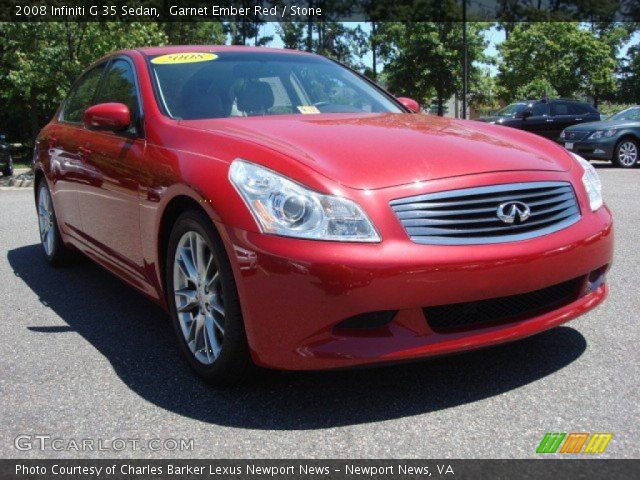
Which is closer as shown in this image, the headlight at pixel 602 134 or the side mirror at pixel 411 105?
the side mirror at pixel 411 105

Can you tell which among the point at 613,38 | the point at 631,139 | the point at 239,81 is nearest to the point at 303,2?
the point at 613,38

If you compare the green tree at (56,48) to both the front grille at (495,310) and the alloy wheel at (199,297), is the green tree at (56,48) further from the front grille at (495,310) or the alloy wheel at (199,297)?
the front grille at (495,310)

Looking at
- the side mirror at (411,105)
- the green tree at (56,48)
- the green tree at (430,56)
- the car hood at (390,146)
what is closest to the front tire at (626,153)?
the green tree at (56,48)

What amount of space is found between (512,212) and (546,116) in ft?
60.4

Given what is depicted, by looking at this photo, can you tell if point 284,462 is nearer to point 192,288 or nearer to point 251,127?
point 192,288

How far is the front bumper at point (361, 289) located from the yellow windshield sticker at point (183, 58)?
1724 mm

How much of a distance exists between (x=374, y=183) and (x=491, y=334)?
2.44ft

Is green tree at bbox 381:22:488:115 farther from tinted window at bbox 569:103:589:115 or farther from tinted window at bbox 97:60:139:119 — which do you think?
tinted window at bbox 97:60:139:119

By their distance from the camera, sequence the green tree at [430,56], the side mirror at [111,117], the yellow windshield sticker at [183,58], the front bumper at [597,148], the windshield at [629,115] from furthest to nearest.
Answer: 1. the green tree at [430,56]
2. the windshield at [629,115]
3. the front bumper at [597,148]
4. the yellow windshield sticker at [183,58]
5. the side mirror at [111,117]

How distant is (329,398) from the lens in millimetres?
2992

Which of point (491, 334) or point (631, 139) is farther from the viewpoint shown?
point (631, 139)

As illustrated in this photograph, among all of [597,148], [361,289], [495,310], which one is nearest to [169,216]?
[361,289]

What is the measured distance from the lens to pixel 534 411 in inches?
109

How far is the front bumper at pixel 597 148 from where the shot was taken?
15.2m
